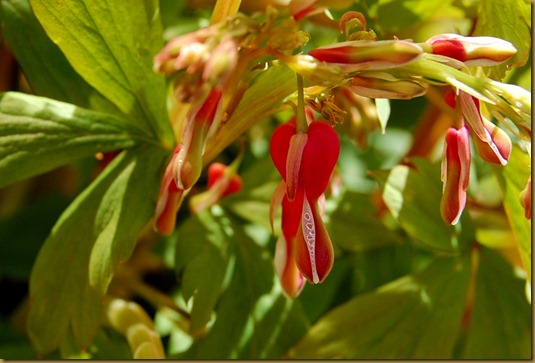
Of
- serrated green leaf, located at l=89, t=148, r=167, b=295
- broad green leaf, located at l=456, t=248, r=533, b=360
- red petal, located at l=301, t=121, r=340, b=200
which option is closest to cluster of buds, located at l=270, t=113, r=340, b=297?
red petal, located at l=301, t=121, r=340, b=200

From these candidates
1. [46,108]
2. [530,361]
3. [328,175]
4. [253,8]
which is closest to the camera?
[328,175]

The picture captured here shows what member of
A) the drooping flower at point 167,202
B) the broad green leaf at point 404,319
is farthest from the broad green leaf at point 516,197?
the drooping flower at point 167,202

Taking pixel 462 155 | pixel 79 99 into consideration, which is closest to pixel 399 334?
pixel 462 155

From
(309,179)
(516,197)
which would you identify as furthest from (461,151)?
(516,197)

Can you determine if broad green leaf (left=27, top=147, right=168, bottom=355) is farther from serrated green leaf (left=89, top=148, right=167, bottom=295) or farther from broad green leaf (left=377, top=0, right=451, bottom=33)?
broad green leaf (left=377, top=0, right=451, bottom=33)

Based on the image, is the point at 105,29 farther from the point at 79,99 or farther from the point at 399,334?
the point at 399,334

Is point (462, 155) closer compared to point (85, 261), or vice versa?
point (462, 155)
